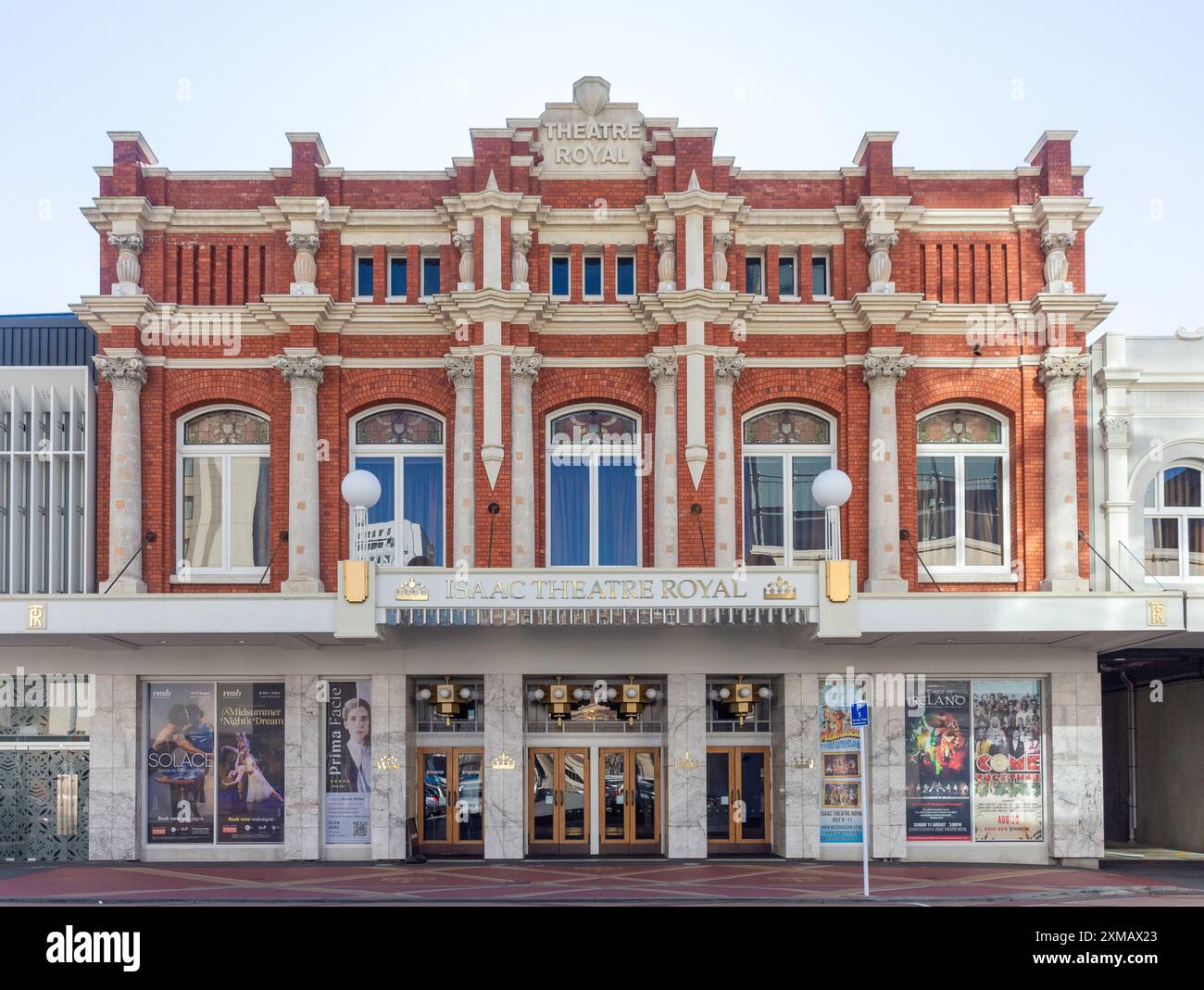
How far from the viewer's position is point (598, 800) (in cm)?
2578

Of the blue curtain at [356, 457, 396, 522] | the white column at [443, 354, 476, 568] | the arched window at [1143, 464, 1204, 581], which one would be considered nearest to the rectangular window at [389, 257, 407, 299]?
the white column at [443, 354, 476, 568]

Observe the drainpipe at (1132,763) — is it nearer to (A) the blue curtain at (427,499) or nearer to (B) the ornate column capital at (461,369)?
(A) the blue curtain at (427,499)

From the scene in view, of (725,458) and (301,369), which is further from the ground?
(301,369)

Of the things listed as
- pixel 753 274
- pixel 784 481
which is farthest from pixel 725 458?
pixel 753 274

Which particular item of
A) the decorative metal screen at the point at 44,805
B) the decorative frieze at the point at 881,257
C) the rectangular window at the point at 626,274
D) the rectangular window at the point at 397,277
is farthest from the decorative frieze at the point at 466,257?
the decorative metal screen at the point at 44,805

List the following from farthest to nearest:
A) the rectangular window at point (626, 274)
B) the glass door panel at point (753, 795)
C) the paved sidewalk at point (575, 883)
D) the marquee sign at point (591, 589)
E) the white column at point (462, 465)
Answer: the rectangular window at point (626, 274)
the glass door panel at point (753, 795)
the white column at point (462, 465)
the marquee sign at point (591, 589)
the paved sidewalk at point (575, 883)

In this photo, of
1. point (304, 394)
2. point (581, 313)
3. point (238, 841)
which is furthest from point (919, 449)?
point (238, 841)

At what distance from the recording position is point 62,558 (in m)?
26.6

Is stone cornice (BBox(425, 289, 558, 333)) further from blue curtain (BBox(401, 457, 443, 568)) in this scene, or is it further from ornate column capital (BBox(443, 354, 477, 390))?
blue curtain (BBox(401, 457, 443, 568))

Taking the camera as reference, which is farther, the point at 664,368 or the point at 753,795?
the point at 753,795

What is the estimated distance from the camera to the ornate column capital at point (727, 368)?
25875 millimetres

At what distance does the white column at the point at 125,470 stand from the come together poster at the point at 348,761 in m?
4.65

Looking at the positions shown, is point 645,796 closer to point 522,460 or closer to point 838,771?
point 838,771

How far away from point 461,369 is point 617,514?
434 cm
